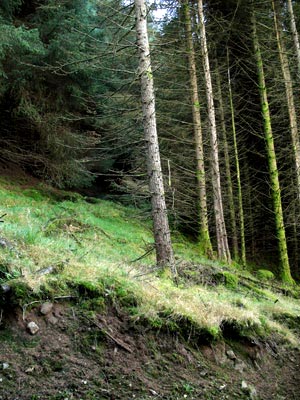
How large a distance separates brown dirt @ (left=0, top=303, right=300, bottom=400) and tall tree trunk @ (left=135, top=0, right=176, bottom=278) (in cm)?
214

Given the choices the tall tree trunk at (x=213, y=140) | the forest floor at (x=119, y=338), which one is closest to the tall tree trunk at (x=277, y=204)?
the tall tree trunk at (x=213, y=140)

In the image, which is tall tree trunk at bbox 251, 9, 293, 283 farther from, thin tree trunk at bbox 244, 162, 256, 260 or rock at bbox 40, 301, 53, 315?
rock at bbox 40, 301, 53, 315

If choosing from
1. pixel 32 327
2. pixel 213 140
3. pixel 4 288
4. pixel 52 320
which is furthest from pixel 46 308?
pixel 213 140

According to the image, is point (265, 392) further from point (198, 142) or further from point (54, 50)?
point (54, 50)

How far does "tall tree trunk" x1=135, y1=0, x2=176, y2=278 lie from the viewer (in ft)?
19.2

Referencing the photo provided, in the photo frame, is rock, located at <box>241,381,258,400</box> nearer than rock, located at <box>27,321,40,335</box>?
No

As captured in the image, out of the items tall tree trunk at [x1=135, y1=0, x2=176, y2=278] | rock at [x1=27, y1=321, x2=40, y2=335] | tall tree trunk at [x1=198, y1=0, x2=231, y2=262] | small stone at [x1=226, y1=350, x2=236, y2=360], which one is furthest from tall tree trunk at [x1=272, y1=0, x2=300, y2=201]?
rock at [x1=27, y1=321, x2=40, y2=335]

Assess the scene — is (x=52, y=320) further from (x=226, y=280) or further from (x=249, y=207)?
(x=249, y=207)

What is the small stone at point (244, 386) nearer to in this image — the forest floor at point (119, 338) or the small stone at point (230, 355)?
the forest floor at point (119, 338)

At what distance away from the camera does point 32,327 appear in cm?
296

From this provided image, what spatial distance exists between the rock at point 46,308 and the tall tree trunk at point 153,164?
109 inches

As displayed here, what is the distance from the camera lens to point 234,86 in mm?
18062

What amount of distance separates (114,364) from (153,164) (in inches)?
141

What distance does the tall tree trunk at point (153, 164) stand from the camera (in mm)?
5867
